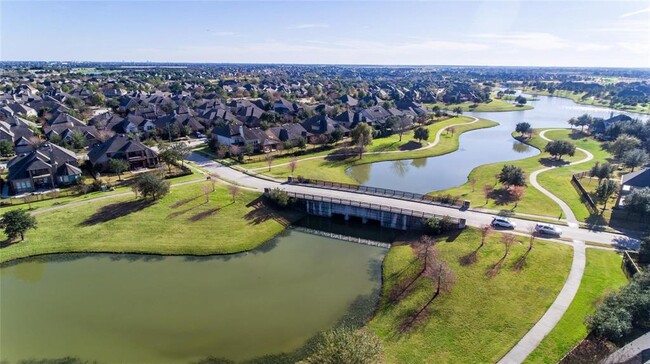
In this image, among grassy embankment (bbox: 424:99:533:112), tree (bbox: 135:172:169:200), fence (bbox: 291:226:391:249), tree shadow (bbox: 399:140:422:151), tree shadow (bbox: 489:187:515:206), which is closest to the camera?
fence (bbox: 291:226:391:249)

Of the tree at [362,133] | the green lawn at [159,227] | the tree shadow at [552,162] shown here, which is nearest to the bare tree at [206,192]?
the green lawn at [159,227]

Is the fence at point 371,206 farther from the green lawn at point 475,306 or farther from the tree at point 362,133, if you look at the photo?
the tree at point 362,133

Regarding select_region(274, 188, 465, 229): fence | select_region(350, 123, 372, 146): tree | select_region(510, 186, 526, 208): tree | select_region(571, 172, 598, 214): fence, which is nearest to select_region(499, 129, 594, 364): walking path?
select_region(274, 188, 465, 229): fence

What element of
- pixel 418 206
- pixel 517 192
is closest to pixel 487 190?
pixel 517 192

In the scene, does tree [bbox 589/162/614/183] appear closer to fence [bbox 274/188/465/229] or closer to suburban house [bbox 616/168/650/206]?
suburban house [bbox 616/168/650/206]

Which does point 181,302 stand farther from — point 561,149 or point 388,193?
point 561,149
